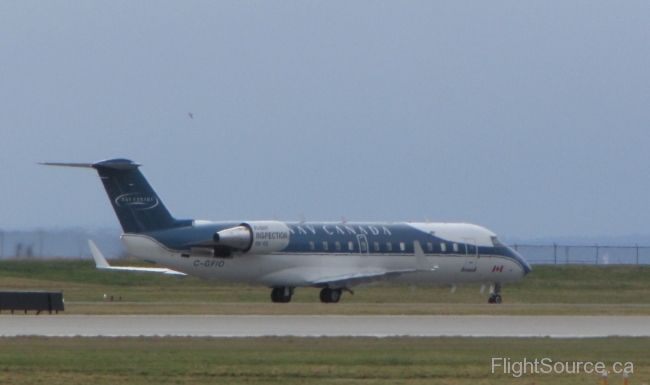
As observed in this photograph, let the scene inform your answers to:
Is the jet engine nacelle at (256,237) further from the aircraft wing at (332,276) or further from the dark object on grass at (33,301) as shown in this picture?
the dark object on grass at (33,301)

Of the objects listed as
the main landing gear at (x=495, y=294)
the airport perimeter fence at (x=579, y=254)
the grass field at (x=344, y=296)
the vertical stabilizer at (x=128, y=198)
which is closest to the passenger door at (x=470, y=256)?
the main landing gear at (x=495, y=294)

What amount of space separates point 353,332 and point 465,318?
6952mm

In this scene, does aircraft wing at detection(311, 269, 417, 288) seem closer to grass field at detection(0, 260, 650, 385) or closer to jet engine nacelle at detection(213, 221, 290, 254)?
jet engine nacelle at detection(213, 221, 290, 254)

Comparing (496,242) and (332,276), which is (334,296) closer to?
(332,276)

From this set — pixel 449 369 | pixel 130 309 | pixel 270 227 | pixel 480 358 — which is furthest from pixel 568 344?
pixel 270 227

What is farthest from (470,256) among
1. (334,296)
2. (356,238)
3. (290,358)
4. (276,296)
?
(290,358)

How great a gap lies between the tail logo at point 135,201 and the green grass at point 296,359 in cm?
1841

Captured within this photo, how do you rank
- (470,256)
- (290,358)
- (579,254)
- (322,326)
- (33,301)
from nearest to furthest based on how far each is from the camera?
(290,358) < (322,326) < (33,301) < (470,256) < (579,254)

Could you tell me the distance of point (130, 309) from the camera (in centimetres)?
3556

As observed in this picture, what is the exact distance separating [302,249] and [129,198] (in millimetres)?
7394

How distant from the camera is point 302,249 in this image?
147 feet

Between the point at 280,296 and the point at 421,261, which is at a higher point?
the point at 421,261

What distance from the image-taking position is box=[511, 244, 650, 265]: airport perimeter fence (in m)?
78.8

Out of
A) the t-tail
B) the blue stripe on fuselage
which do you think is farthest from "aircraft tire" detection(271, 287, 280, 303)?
the t-tail
